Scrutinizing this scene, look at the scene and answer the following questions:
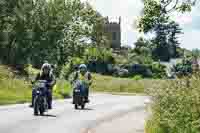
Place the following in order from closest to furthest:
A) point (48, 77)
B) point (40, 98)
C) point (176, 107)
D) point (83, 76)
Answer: point (176, 107) → point (40, 98) → point (48, 77) → point (83, 76)

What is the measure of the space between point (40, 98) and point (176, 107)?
1038 centimetres

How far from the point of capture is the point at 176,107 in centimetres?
1595

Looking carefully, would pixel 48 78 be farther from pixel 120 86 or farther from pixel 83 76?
pixel 120 86

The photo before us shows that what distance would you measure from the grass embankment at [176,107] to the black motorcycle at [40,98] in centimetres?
769

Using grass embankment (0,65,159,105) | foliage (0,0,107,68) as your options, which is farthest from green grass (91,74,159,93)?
foliage (0,0,107,68)

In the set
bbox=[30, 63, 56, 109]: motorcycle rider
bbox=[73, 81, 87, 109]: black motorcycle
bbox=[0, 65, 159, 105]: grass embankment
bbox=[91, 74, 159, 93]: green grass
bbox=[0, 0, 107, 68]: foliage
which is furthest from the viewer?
bbox=[0, 0, 107, 68]: foliage

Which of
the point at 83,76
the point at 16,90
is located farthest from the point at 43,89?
the point at 16,90

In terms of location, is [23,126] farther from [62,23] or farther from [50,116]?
[62,23]

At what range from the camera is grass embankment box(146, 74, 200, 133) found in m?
14.9

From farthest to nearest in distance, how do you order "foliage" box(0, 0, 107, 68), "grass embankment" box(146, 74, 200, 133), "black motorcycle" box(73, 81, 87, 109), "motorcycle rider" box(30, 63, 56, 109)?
"foliage" box(0, 0, 107, 68), "black motorcycle" box(73, 81, 87, 109), "motorcycle rider" box(30, 63, 56, 109), "grass embankment" box(146, 74, 200, 133)

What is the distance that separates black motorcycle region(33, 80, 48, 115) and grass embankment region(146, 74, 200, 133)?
769 cm

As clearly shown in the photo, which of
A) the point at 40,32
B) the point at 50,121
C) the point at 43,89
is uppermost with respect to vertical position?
the point at 40,32

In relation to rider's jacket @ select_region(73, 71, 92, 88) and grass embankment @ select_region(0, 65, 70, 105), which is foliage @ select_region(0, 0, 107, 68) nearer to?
grass embankment @ select_region(0, 65, 70, 105)

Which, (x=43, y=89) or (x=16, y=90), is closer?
(x=43, y=89)
